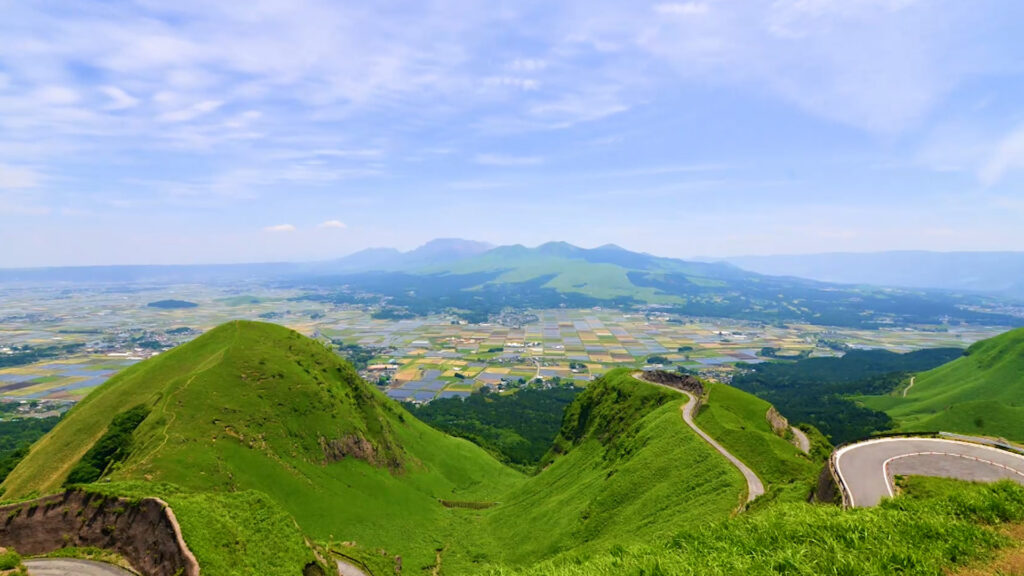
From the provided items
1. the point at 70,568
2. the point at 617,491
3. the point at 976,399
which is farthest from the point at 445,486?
the point at 976,399

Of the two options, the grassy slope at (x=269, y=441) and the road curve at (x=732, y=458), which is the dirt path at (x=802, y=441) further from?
the grassy slope at (x=269, y=441)

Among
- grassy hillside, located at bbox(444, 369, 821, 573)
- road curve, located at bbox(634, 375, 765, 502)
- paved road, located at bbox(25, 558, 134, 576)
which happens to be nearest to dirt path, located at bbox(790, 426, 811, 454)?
grassy hillside, located at bbox(444, 369, 821, 573)

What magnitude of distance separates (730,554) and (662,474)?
38.5m

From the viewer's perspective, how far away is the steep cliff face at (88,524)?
36.7 m

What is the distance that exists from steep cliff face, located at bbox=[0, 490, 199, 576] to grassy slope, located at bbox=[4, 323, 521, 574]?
3480mm

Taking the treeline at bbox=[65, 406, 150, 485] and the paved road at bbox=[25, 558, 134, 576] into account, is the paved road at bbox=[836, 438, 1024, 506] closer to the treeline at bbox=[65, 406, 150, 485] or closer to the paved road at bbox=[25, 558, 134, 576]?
the paved road at bbox=[25, 558, 134, 576]

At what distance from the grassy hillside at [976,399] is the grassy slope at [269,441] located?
458 ft

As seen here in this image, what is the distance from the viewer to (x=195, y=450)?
61844mm

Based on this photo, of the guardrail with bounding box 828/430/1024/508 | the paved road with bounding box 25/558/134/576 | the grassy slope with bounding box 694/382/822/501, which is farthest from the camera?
the grassy slope with bounding box 694/382/822/501

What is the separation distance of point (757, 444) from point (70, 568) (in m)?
72.0

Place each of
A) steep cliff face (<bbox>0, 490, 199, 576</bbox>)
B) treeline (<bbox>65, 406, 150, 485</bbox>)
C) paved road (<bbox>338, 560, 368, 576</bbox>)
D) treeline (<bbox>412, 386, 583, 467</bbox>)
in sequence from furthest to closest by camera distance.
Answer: treeline (<bbox>412, 386, 583, 467</bbox>), treeline (<bbox>65, 406, 150, 485</bbox>), paved road (<bbox>338, 560, 368, 576</bbox>), steep cliff face (<bbox>0, 490, 199, 576</bbox>)

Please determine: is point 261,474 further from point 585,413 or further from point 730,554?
point 585,413

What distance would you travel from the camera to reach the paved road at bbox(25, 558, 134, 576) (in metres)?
34.9

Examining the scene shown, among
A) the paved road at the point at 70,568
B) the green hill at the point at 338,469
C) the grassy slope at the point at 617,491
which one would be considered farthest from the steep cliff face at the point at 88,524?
the grassy slope at the point at 617,491
